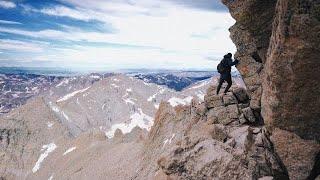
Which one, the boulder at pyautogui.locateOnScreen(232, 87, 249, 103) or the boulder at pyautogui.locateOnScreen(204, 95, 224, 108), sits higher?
the boulder at pyautogui.locateOnScreen(232, 87, 249, 103)

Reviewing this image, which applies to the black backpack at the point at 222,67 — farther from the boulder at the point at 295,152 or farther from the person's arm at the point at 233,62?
A: the boulder at the point at 295,152

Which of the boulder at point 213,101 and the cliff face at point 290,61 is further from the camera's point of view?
the boulder at point 213,101

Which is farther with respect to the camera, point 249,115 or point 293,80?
point 249,115

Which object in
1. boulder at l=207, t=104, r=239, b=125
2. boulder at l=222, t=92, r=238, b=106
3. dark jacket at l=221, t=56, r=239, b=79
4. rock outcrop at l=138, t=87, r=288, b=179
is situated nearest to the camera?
rock outcrop at l=138, t=87, r=288, b=179

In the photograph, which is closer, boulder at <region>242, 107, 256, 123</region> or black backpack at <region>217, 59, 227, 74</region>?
boulder at <region>242, 107, 256, 123</region>

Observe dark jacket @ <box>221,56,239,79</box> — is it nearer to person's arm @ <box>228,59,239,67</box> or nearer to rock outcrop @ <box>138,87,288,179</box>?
person's arm @ <box>228,59,239,67</box>

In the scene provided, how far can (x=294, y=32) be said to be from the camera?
24.8m

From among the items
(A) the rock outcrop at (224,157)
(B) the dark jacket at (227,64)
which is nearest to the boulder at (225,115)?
(B) the dark jacket at (227,64)

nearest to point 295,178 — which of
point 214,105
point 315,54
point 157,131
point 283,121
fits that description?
point 283,121

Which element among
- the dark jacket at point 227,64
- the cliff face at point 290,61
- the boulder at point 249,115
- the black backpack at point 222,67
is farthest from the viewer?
the black backpack at point 222,67

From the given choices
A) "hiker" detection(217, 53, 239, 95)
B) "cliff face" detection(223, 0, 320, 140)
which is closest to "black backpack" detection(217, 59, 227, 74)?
"hiker" detection(217, 53, 239, 95)

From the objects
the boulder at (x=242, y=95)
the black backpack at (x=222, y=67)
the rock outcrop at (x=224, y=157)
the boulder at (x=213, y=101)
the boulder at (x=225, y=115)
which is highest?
the black backpack at (x=222, y=67)

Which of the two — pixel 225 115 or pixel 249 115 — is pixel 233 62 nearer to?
pixel 225 115

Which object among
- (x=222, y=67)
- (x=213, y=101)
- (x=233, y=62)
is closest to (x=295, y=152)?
(x=233, y=62)
